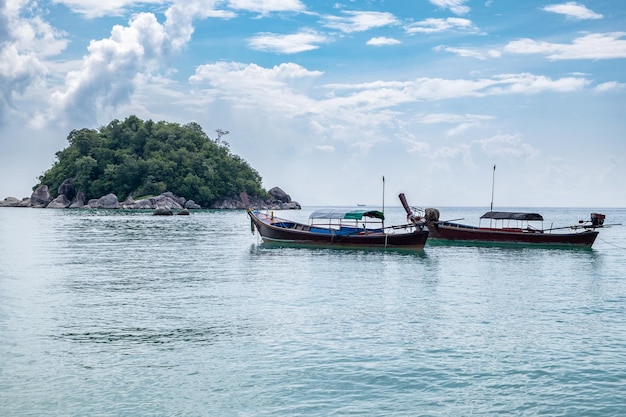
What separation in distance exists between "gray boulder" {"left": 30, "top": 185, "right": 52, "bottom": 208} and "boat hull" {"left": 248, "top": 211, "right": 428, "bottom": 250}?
428 ft

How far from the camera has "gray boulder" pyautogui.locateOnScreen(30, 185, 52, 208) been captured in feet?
526

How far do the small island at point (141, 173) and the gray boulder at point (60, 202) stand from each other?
0.25m

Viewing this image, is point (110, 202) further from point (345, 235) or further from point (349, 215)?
point (345, 235)

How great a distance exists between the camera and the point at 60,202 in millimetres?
157375

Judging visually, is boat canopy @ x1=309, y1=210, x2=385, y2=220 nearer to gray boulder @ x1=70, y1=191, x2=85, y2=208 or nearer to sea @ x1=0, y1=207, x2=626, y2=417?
sea @ x1=0, y1=207, x2=626, y2=417

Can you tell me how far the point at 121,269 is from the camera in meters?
31.4

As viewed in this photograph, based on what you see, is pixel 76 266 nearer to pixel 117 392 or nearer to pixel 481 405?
pixel 117 392

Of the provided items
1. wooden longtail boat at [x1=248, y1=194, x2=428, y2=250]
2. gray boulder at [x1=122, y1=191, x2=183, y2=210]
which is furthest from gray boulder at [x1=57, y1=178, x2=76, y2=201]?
wooden longtail boat at [x1=248, y1=194, x2=428, y2=250]

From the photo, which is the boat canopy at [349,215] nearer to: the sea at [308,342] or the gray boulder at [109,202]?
the sea at [308,342]

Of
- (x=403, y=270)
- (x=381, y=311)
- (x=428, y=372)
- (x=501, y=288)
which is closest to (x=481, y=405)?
(x=428, y=372)

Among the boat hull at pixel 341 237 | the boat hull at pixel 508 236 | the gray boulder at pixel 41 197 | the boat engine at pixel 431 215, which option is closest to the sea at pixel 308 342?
the boat hull at pixel 341 237

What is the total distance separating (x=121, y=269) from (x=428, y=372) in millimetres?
22208

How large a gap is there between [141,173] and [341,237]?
4850 inches

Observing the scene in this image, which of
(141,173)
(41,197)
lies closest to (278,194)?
(141,173)
